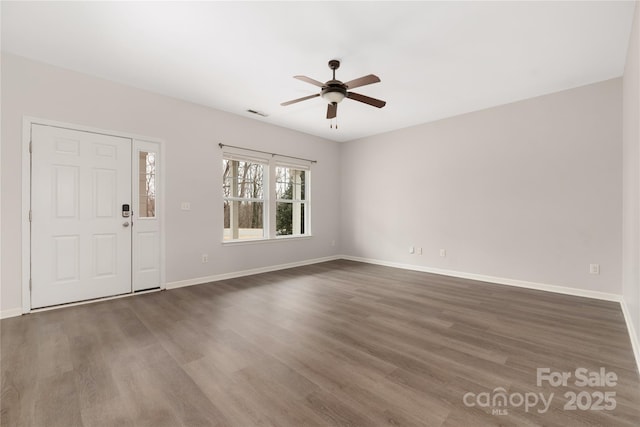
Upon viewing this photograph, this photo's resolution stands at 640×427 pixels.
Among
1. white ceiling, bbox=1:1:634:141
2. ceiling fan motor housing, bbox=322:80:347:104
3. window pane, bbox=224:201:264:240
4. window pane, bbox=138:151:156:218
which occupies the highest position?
white ceiling, bbox=1:1:634:141

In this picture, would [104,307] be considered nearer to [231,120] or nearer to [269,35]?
[231,120]

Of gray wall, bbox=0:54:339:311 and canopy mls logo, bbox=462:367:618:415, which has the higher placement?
gray wall, bbox=0:54:339:311

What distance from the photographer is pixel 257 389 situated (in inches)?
68.4

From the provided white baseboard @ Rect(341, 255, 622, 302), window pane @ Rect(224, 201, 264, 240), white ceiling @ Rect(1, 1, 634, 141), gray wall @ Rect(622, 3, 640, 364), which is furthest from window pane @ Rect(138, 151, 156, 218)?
gray wall @ Rect(622, 3, 640, 364)

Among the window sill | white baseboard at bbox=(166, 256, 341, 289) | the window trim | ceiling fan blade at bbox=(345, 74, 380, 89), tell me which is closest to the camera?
ceiling fan blade at bbox=(345, 74, 380, 89)

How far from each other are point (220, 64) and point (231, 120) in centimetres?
162

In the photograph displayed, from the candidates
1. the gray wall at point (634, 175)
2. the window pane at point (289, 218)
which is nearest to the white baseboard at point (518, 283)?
the gray wall at point (634, 175)

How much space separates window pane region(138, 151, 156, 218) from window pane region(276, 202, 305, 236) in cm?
231

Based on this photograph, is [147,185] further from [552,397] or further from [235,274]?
[552,397]

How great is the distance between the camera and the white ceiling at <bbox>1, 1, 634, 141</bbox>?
7.61 ft

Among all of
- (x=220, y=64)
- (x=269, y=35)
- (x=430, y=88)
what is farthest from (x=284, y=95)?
(x=430, y=88)

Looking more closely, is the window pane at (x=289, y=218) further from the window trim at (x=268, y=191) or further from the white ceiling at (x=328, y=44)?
the white ceiling at (x=328, y=44)

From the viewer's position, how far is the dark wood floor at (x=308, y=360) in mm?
1533

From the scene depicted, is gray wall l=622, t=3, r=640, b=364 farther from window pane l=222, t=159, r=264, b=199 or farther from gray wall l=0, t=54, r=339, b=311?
window pane l=222, t=159, r=264, b=199
